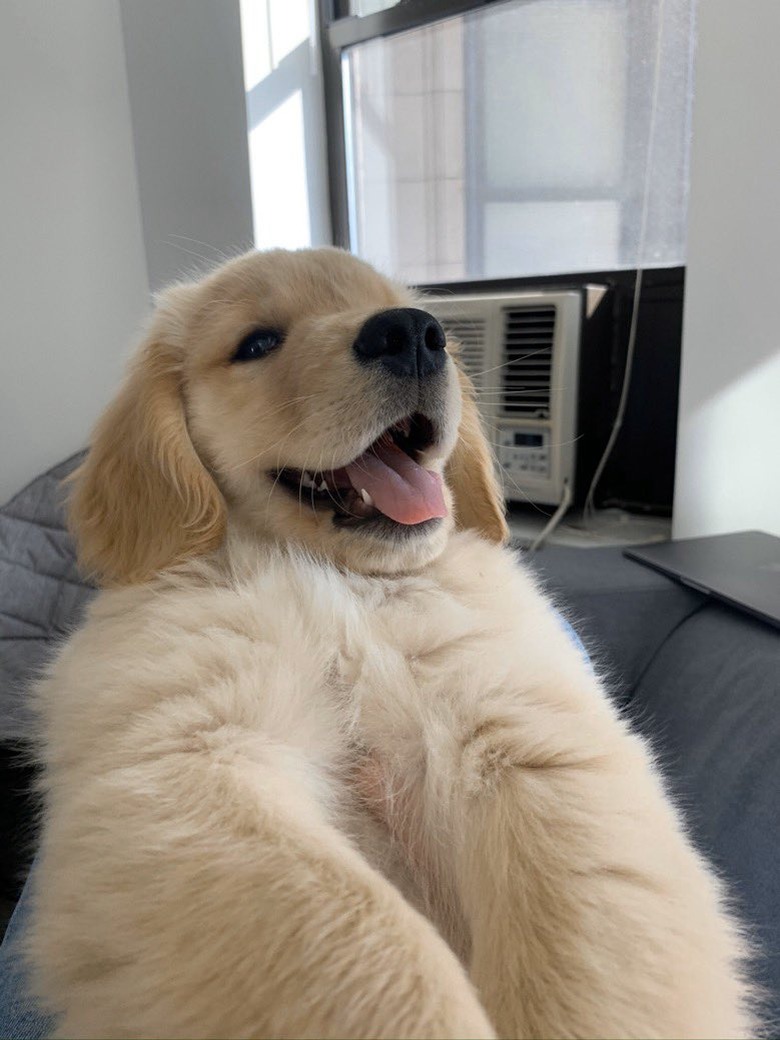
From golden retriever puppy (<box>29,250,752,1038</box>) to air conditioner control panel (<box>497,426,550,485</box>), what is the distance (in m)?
1.30

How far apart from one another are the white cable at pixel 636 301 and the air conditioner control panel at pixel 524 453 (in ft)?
0.67

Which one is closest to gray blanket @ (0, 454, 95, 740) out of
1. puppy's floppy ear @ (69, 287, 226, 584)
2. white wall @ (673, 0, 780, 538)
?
puppy's floppy ear @ (69, 287, 226, 584)

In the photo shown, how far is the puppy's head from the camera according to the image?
0.97m

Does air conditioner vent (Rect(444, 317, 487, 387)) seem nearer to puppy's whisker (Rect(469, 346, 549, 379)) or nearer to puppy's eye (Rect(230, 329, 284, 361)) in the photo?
puppy's whisker (Rect(469, 346, 549, 379))

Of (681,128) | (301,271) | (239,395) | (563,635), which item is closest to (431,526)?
(563,635)

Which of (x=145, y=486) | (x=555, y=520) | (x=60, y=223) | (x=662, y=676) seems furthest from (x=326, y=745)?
(x=60, y=223)

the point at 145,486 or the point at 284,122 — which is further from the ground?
the point at 284,122

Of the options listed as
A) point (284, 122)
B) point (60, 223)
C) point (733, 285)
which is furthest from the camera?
Result: point (284, 122)

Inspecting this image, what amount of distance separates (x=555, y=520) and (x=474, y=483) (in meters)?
1.22

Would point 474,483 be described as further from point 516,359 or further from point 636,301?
point 636,301

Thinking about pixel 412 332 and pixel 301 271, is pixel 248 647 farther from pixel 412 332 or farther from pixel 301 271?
pixel 301 271

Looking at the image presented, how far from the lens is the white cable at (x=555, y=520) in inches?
94.3

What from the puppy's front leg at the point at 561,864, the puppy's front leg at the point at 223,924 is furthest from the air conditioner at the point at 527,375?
the puppy's front leg at the point at 223,924

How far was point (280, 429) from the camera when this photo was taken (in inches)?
39.6
